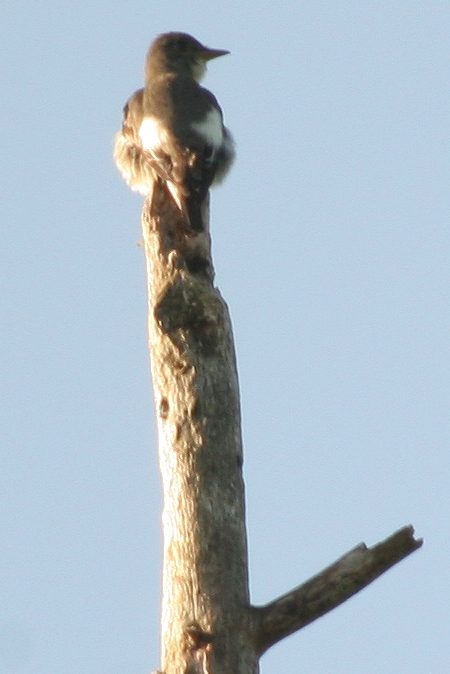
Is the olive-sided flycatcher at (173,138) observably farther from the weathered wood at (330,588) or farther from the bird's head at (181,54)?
the weathered wood at (330,588)

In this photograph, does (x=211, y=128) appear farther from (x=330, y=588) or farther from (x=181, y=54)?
(x=330, y=588)

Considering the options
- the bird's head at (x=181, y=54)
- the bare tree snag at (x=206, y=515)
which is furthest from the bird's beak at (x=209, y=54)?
the bare tree snag at (x=206, y=515)

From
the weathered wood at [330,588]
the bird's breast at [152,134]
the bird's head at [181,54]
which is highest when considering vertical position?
the bird's head at [181,54]

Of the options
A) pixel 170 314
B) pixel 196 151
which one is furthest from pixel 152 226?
pixel 196 151

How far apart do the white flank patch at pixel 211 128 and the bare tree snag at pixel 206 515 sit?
2.34m

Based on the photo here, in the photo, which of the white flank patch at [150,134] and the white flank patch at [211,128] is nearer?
the white flank patch at [150,134]

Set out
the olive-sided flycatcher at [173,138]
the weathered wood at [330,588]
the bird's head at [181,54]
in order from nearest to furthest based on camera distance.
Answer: the weathered wood at [330,588], the olive-sided flycatcher at [173,138], the bird's head at [181,54]

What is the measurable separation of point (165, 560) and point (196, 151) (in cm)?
349

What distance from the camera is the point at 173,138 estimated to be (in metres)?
8.78

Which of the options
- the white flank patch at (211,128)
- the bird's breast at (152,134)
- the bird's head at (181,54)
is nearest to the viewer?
the bird's breast at (152,134)

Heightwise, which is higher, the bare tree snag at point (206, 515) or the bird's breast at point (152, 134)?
the bird's breast at point (152, 134)

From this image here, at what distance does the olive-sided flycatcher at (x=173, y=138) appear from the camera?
8367 millimetres

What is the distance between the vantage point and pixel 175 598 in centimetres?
572

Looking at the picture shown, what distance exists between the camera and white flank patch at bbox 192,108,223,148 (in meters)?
8.94
